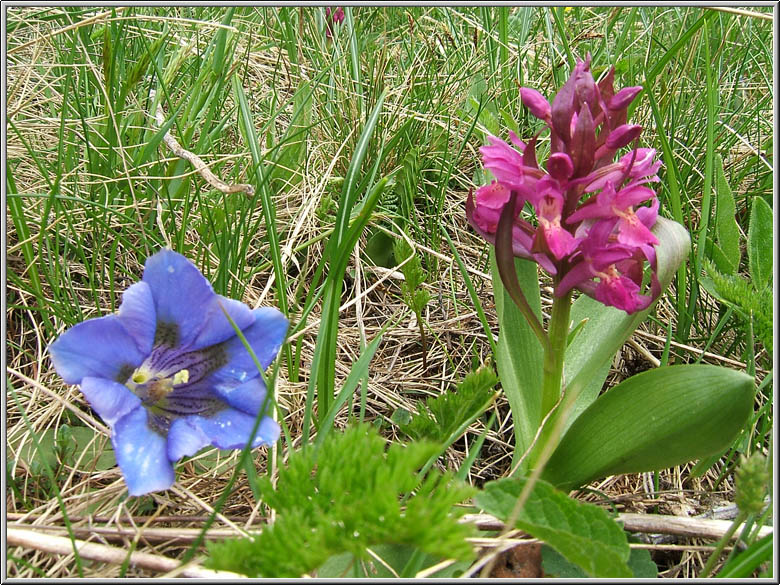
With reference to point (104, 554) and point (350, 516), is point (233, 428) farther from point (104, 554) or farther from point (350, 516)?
point (350, 516)

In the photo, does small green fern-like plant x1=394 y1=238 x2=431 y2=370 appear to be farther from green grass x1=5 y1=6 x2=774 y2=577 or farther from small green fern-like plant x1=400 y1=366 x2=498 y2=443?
small green fern-like plant x1=400 y1=366 x2=498 y2=443

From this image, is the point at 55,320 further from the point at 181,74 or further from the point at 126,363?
the point at 181,74

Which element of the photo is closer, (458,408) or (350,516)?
(350,516)

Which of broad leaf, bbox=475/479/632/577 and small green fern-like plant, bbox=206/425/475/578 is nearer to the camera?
small green fern-like plant, bbox=206/425/475/578

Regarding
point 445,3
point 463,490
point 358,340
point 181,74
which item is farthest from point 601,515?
point 181,74

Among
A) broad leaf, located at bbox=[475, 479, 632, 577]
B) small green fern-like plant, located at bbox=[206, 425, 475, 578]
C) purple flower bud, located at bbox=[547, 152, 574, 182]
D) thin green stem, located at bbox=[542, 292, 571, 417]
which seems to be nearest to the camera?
small green fern-like plant, located at bbox=[206, 425, 475, 578]

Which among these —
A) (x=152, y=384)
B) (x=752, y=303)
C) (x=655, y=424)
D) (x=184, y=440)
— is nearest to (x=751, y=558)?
(x=655, y=424)

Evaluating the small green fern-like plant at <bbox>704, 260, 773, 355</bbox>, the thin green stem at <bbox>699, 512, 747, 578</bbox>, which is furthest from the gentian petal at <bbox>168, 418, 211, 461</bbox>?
the small green fern-like plant at <bbox>704, 260, 773, 355</bbox>
